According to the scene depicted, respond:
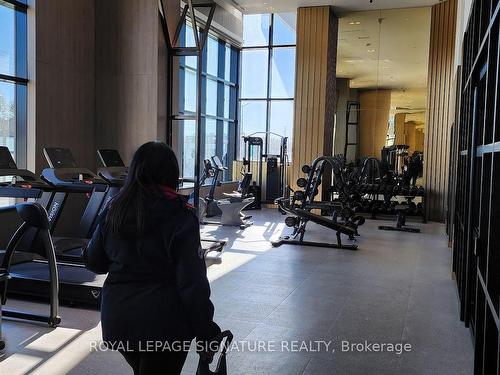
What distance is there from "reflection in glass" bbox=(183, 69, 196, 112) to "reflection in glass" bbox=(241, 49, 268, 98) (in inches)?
99.9

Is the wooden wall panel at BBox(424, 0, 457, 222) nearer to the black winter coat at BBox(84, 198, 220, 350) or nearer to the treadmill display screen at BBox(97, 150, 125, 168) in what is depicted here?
the treadmill display screen at BBox(97, 150, 125, 168)

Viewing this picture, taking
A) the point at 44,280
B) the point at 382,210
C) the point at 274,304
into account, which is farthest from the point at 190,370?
the point at 382,210

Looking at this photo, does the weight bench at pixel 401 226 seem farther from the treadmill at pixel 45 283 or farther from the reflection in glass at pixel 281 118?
the treadmill at pixel 45 283

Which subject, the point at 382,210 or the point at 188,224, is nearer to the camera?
the point at 188,224

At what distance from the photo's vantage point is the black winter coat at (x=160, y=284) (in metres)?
1.80

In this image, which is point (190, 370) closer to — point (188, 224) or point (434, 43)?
point (188, 224)

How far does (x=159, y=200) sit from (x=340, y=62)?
12766mm

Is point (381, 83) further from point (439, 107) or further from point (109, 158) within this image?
point (109, 158)

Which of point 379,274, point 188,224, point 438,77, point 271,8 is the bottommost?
point 379,274

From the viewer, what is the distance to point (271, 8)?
1301 centimetres

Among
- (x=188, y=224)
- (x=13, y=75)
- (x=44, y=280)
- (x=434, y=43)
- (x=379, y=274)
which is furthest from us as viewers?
(x=434, y=43)

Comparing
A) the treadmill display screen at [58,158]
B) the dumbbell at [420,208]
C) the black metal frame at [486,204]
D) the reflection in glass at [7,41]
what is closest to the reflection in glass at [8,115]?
the reflection in glass at [7,41]

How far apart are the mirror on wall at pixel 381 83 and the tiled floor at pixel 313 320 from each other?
6122mm

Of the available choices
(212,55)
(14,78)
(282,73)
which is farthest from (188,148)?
(14,78)
